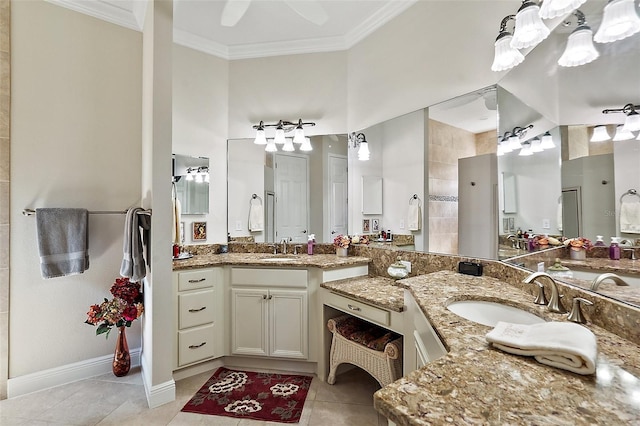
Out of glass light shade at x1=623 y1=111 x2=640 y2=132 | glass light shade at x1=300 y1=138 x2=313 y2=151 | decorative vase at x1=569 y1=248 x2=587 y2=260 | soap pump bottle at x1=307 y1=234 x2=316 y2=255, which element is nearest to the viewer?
glass light shade at x1=623 y1=111 x2=640 y2=132

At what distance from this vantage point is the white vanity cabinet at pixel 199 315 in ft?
7.37

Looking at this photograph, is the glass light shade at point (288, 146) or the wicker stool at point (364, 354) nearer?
the wicker stool at point (364, 354)

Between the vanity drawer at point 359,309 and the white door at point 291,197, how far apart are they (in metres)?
0.93

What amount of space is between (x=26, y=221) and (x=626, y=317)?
3352mm

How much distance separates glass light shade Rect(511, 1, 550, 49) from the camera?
1320 millimetres

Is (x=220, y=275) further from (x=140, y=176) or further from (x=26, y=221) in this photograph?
(x=26, y=221)

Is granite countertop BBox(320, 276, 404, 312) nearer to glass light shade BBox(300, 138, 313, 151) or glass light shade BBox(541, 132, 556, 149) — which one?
glass light shade BBox(541, 132, 556, 149)

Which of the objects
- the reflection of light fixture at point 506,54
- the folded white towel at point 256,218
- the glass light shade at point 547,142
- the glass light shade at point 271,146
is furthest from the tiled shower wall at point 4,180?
the glass light shade at point 547,142

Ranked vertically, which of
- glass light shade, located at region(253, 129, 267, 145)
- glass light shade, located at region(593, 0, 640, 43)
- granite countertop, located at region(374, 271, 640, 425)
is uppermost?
glass light shade, located at region(253, 129, 267, 145)

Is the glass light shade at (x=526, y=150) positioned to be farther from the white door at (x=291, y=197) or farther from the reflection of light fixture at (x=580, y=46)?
the white door at (x=291, y=197)

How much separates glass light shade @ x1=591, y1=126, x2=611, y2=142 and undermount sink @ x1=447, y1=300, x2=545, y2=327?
0.75 metres

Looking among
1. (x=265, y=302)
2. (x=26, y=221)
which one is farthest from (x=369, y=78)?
(x=26, y=221)

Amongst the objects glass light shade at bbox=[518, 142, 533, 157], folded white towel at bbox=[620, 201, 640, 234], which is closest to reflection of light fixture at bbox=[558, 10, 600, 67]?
glass light shade at bbox=[518, 142, 533, 157]

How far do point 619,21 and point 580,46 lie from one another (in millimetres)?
168
